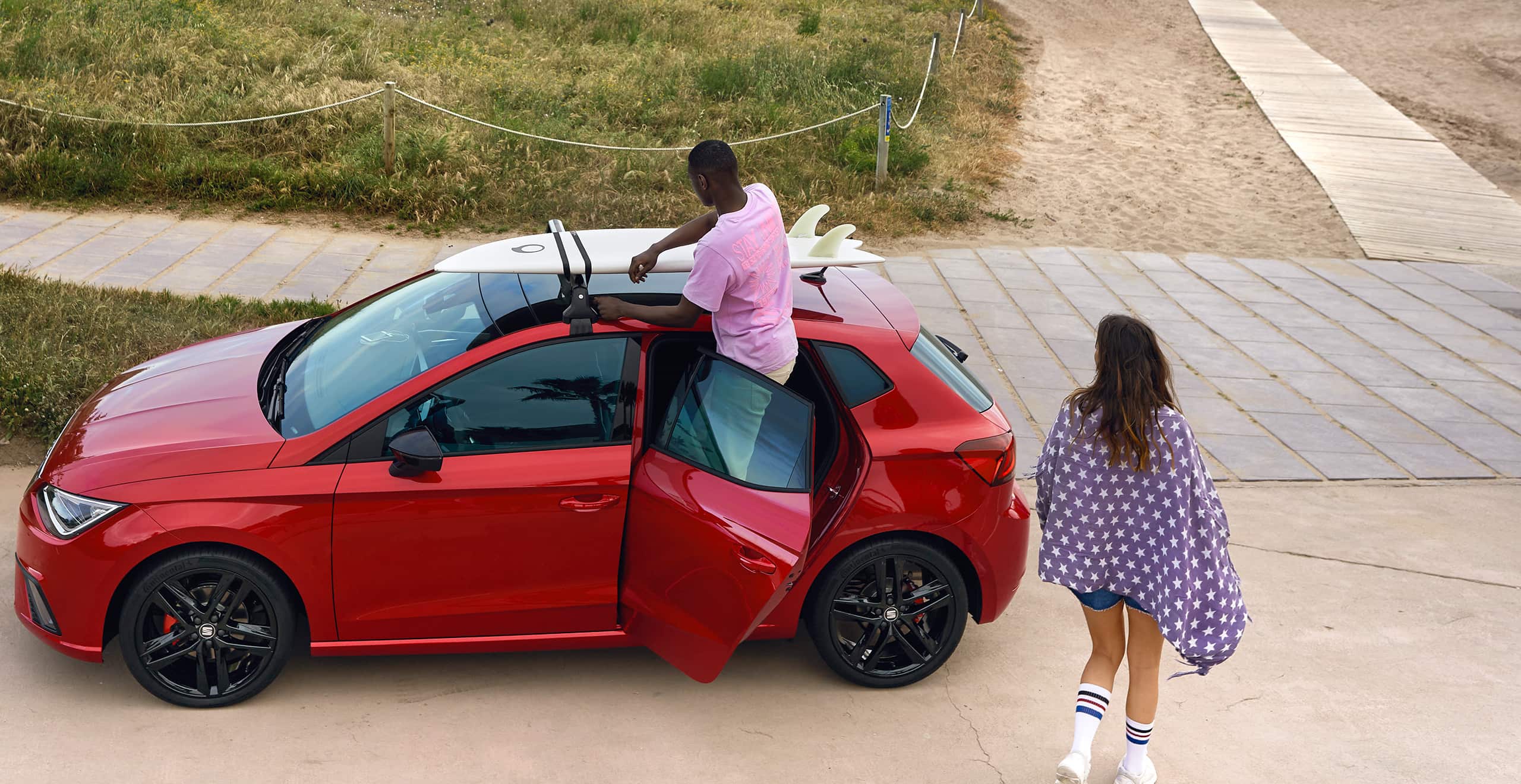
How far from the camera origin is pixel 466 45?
58.5 feet

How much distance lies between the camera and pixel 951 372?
5262mm

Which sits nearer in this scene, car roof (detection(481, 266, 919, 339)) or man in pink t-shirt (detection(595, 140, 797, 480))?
man in pink t-shirt (detection(595, 140, 797, 480))

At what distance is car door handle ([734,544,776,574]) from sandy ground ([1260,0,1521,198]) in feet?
53.4

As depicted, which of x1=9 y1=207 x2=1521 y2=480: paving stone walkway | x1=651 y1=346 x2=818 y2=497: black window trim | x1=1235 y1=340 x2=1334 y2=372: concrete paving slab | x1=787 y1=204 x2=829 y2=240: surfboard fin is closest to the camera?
x1=651 y1=346 x2=818 y2=497: black window trim

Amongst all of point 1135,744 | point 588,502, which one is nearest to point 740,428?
point 588,502

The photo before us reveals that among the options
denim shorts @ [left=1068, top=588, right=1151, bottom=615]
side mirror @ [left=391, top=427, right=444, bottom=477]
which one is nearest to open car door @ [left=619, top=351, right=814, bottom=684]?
side mirror @ [left=391, top=427, right=444, bottom=477]

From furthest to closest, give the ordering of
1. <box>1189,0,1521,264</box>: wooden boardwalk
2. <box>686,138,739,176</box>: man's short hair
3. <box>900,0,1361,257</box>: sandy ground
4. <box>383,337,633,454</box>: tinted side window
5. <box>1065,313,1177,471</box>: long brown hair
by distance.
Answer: <box>1189,0,1521,264</box>: wooden boardwalk, <box>900,0,1361,257</box>: sandy ground, <box>686,138,739,176</box>: man's short hair, <box>383,337,633,454</box>: tinted side window, <box>1065,313,1177,471</box>: long brown hair

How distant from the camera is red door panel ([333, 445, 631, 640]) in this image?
4492 mm

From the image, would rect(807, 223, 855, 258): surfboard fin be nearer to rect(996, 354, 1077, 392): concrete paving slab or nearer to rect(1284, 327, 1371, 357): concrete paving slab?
rect(996, 354, 1077, 392): concrete paving slab

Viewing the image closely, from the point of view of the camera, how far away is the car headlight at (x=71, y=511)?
4387mm

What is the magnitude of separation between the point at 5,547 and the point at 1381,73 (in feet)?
82.9

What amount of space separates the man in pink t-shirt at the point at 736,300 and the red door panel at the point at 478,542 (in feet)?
1.47

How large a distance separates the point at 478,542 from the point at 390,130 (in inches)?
345

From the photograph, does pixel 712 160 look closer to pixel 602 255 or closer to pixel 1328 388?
pixel 602 255
